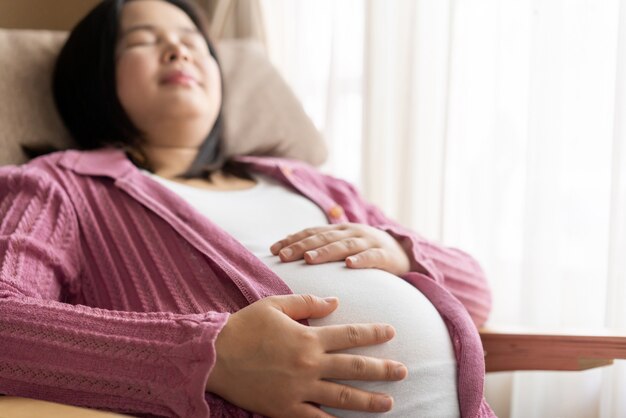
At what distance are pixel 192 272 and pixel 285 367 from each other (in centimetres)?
29

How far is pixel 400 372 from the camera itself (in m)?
0.88

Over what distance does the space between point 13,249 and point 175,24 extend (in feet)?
2.15

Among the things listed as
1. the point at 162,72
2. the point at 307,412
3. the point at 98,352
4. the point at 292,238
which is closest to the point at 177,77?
the point at 162,72

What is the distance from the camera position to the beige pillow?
4.40 ft

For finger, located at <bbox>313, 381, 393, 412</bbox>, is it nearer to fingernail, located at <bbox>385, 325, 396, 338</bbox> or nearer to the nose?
fingernail, located at <bbox>385, 325, 396, 338</bbox>

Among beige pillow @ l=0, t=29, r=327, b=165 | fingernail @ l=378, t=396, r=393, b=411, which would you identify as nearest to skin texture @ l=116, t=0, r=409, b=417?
fingernail @ l=378, t=396, r=393, b=411

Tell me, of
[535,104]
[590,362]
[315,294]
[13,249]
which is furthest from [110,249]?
[535,104]

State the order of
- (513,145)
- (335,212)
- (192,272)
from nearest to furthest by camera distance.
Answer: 1. (192,272)
2. (335,212)
3. (513,145)

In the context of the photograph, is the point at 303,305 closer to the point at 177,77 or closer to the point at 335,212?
the point at 335,212

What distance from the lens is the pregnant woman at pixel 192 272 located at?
0.83 meters

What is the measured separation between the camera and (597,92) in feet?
4.64

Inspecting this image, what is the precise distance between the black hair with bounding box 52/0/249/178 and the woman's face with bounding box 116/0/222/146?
0.06 feet

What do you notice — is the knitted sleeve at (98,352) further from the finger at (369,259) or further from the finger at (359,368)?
the finger at (369,259)

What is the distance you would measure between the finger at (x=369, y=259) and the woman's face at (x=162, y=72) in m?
0.48
